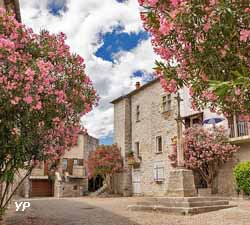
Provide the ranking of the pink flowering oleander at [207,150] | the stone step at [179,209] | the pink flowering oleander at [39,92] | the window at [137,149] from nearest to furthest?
the pink flowering oleander at [39,92], the stone step at [179,209], the pink flowering oleander at [207,150], the window at [137,149]

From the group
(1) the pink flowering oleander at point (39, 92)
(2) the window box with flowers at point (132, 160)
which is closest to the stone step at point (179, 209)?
(1) the pink flowering oleander at point (39, 92)

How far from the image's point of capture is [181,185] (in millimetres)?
13219

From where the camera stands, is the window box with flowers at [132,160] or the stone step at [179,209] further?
the window box with flowers at [132,160]

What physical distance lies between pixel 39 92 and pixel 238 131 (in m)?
16.7

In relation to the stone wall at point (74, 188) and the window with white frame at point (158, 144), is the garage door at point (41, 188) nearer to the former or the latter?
the stone wall at point (74, 188)

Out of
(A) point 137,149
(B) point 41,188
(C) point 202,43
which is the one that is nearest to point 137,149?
(A) point 137,149

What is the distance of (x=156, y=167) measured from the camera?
27.6 metres

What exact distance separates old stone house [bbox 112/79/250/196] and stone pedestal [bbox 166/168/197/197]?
9161 mm

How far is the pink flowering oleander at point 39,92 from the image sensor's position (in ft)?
20.3

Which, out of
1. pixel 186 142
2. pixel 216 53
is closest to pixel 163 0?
pixel 216 53

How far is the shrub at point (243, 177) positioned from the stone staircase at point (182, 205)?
5081mm

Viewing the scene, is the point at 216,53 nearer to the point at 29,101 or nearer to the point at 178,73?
the point at 178,73

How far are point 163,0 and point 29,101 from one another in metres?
3.04

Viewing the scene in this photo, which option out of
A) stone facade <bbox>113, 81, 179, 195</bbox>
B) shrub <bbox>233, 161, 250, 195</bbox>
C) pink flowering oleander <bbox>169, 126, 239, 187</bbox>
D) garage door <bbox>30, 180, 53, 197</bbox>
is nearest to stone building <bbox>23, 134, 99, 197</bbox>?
garage door <bbox>30, 180, 53, 197</bbox>
